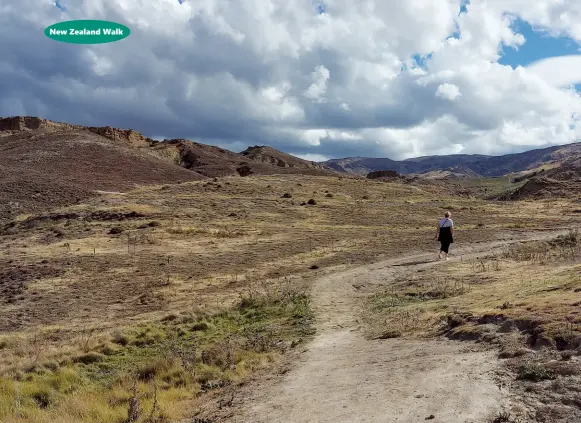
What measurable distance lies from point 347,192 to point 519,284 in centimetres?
4266

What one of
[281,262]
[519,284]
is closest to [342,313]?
[519,284]

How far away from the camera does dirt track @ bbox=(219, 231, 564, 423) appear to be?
6.79m

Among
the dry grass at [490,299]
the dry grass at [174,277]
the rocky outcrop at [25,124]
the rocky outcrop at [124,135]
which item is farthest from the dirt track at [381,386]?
the rocky outcrop at [25,124]

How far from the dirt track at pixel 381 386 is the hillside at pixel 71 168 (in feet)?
121

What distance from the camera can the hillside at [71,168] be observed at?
45.7 metres

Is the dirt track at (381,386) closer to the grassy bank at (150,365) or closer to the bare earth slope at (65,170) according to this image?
the grassy bank at (150,365)

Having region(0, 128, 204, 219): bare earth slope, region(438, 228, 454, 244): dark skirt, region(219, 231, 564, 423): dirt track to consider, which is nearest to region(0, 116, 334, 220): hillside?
region(0, 128, 204, 219): bare earth slope

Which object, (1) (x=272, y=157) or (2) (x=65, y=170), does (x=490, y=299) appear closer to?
(2) (x=65, y=170)

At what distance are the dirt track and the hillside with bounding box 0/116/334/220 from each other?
121 feet

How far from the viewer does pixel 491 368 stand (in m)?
7.80

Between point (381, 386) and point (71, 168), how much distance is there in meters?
55.0

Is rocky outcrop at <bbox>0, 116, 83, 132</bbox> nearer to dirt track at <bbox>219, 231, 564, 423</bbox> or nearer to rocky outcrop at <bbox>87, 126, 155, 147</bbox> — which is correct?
rocky outcrop at <bbox>87, 126, 155, 147</bbox>

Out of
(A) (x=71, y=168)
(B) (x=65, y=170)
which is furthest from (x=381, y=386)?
(A) (x=71, y=168)

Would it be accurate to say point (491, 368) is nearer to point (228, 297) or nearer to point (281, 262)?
point (228, 297)
